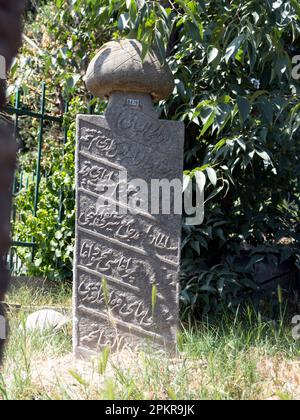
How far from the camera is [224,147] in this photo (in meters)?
3.81

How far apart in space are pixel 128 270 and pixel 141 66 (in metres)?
1.09

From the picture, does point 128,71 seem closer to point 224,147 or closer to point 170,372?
point 224,147

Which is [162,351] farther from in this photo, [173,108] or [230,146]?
[173,108]

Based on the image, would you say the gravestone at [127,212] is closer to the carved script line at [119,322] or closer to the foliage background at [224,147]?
→ the carved script line at [119,322]

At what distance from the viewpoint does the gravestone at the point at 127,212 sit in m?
3.44

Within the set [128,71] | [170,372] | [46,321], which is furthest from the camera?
[46,321]

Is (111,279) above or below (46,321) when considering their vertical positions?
above

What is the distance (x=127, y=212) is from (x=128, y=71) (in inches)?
29.4

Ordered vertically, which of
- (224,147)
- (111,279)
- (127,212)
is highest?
(224,147)

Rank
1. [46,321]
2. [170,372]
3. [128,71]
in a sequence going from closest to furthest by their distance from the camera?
[170,372] < [128,71] < [46,321]

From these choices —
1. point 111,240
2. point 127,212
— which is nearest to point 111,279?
point 111,240

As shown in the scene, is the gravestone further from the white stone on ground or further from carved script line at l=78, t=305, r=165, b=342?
the white stone on ground
